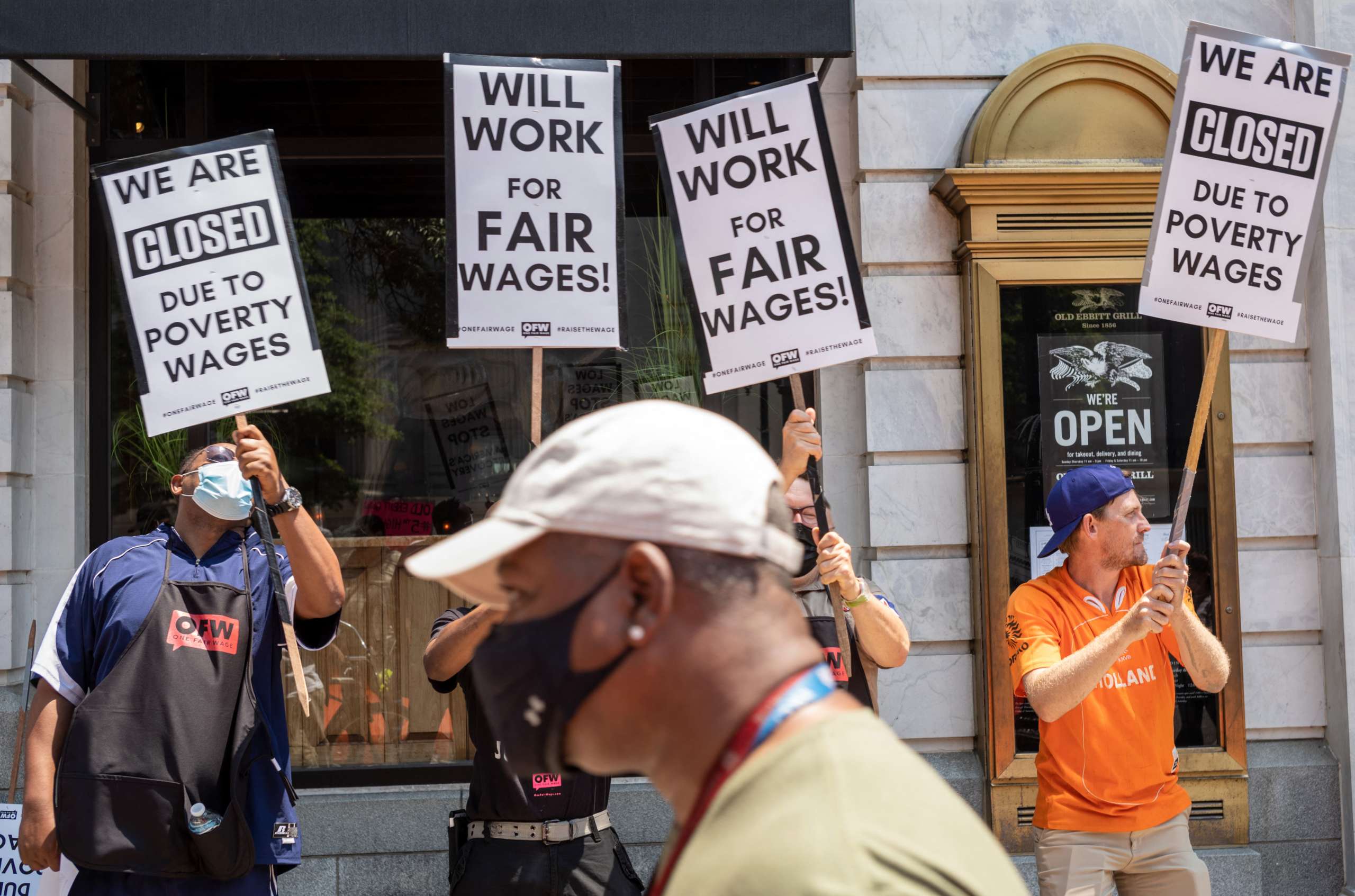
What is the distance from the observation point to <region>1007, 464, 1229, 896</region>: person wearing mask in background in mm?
3881

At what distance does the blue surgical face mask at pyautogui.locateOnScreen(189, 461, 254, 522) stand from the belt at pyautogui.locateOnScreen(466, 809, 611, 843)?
1298 millimetres

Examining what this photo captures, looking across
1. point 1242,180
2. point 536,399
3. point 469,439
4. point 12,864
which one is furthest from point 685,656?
point 469,439

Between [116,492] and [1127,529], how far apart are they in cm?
525

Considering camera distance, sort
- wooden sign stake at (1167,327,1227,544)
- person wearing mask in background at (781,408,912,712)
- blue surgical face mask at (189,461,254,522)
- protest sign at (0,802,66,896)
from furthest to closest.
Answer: protest sign at (0,802,66,896)
wooden sign stake at (1167,327,1227,544)
blue surgical face mask at (189,461,254,522)
person wearing mask in background at (781,408,912,712)

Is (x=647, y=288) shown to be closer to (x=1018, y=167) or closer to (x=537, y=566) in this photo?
(x=1018, y=167)

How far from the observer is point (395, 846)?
6.28 meters

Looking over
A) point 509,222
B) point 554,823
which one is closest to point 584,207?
point 509,222

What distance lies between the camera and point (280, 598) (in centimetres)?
386

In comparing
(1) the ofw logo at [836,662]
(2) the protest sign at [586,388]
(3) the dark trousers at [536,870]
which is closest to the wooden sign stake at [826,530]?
(1) the ofw logo at [836,662]

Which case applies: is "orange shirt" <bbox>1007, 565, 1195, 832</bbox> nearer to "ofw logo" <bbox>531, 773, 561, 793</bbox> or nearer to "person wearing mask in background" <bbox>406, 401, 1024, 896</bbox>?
"ofw logo" <bbox>531, 773, 561, 793</bbox>

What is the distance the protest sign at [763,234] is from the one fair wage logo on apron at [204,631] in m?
1.81

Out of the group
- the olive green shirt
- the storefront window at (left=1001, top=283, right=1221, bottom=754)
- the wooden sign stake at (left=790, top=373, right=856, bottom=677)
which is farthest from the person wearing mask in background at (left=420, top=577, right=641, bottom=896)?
the storefront window at (left=1001, top=283, right=1221, bottom=754)

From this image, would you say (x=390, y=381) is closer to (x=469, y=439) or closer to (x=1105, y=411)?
(x=469, y=439)

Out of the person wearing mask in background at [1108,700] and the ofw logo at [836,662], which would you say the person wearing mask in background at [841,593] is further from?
the person wearing mask in background at [1108,700]
